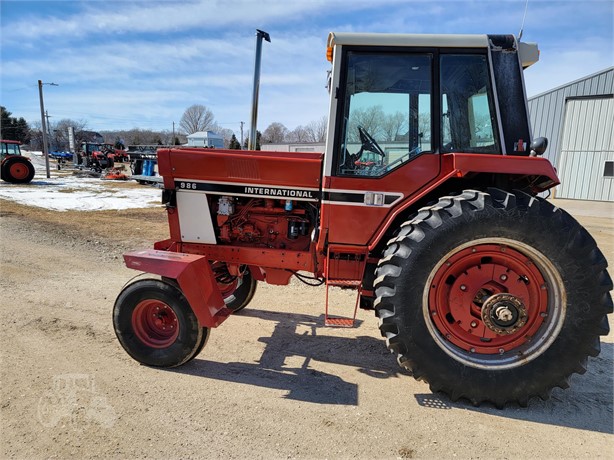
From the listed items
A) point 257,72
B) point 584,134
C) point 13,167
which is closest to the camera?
point 257,72

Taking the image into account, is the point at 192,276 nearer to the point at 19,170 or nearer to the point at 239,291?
the point at 239,291

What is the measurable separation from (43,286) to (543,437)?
5.68m

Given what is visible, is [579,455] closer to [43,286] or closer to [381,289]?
[381,289]

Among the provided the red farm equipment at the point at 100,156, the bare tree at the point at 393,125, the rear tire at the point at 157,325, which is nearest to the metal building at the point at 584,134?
the bare tree at the point at 393,125

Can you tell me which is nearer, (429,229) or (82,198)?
(429,229)

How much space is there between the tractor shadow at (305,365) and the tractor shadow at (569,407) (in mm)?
524

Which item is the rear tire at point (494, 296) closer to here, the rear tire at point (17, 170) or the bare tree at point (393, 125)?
the bare tree at point (393, 125)

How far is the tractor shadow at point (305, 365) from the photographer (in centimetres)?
307

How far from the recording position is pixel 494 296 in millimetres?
2875

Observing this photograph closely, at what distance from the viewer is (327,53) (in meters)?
3.28

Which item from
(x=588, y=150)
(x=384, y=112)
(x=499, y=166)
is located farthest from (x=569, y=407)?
(x=588, y=150)

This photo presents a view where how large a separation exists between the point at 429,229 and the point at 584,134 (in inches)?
681

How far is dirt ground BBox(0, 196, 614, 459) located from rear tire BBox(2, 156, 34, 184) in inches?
744

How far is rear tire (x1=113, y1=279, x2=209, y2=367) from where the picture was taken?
10.5 feet
